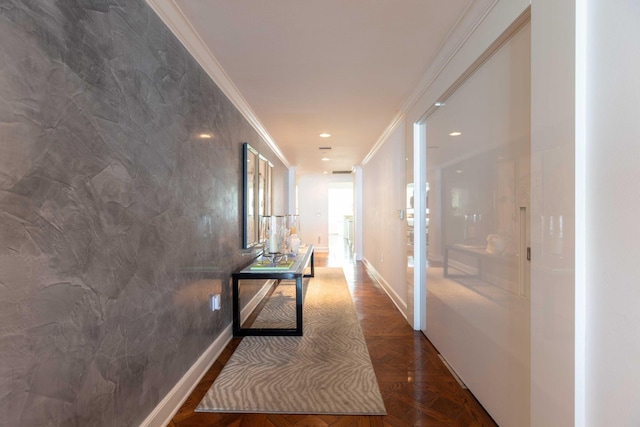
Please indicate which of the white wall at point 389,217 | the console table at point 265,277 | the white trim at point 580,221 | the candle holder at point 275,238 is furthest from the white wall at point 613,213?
the candle holder at point 275,238

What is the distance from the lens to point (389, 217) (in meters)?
4.33

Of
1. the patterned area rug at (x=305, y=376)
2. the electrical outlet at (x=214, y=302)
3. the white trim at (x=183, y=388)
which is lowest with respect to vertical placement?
the patterned area rug at (x=305, y=376)

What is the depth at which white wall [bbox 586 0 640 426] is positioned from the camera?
0.88 meters

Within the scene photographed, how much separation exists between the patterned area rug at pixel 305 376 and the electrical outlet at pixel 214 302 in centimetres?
42

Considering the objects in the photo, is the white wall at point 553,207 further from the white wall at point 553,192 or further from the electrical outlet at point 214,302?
the electrical outlet at point 214,302

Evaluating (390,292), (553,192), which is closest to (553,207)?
(553,192)

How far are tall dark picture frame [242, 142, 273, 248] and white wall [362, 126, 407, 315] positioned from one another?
5.53 feet

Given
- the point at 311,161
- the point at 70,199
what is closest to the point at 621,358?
the point at 70,199

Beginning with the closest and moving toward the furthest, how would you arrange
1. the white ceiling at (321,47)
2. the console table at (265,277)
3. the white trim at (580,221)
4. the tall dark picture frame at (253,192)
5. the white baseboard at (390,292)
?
the white trim at (580,221) → the white ceiling at (321,47) → the console table at (265,277) → the tall dark picture frame at (253,192) → the white baseboard at (390,292)

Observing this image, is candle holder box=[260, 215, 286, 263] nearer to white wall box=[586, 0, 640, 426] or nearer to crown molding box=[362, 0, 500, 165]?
crown molding box=[362, 0, 500, 165]

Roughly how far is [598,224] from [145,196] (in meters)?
1.80

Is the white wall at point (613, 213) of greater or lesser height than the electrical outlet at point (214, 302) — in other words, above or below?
above

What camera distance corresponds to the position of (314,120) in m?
3.85

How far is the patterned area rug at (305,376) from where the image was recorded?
1.83 meters
